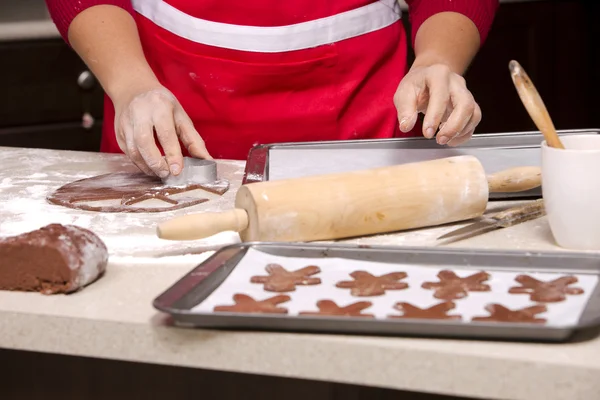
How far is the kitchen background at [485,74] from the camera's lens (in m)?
2.68

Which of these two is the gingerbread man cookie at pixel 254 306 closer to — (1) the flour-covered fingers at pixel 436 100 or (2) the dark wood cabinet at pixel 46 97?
(1) the flour-covered fingers at pixel 436 100

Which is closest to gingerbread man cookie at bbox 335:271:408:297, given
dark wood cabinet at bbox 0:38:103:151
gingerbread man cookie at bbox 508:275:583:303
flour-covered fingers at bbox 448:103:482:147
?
gingerbread man cookie at bbox 508:275:583:303

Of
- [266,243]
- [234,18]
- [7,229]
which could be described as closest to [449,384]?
[266,243]

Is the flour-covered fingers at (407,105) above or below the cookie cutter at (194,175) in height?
above

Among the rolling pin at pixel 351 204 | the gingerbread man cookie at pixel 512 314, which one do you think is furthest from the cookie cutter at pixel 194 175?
the gingerbread man cookie at pixel 512 314

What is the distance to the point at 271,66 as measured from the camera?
1638mm

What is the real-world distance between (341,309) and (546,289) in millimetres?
202

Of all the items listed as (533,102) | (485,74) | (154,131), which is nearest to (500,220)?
(533,102)

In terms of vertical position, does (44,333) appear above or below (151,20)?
below

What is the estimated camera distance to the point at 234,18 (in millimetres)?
1636

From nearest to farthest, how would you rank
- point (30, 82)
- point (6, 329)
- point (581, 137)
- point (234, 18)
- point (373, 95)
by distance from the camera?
point (6, 329)
point (581, 137)
point (234, 18)
point (373, 95)
point (30, 82)

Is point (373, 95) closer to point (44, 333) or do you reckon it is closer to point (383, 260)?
point (383, 260)

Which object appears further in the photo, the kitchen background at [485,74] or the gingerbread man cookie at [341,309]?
the kitchen background at [485,74]

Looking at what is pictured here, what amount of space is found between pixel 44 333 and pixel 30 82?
6.47 ft
